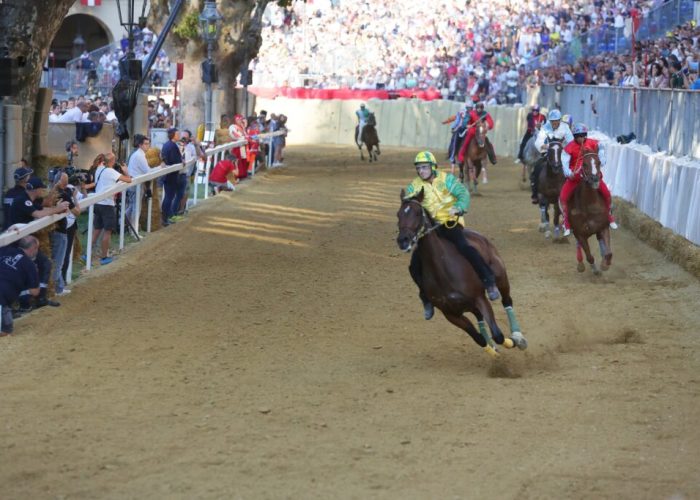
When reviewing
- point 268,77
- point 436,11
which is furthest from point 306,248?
point 268,77

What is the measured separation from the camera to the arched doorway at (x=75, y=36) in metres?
63.1

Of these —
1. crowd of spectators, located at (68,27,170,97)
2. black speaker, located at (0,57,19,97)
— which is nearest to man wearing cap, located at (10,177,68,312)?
black speaker, located at (0,57,19,97)

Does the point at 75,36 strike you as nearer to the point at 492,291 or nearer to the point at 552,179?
the point at 552,179

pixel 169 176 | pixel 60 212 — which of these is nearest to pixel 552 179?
pixel 169 176

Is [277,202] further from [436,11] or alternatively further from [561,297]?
[436,11]

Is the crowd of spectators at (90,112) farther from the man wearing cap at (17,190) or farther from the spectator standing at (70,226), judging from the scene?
the man wearing cap at (17,190)

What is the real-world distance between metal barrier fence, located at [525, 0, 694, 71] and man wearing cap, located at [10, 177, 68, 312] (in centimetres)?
2353

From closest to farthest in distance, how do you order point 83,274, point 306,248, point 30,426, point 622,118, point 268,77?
point 30,426, point 83,274, point 306,248, point 622,118, point 268,77

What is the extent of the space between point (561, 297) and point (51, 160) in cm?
957

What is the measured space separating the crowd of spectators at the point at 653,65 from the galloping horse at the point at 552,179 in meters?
4.31

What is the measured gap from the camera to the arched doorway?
6312 cm

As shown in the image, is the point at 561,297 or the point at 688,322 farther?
the point at 561,297

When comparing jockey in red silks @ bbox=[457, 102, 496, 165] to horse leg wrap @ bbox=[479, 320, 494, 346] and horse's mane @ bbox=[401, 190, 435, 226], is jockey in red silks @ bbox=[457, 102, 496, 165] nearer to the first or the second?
horse leg wrap @ bbox=[479, 320, 494, 346]

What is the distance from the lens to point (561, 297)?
15.5 m
